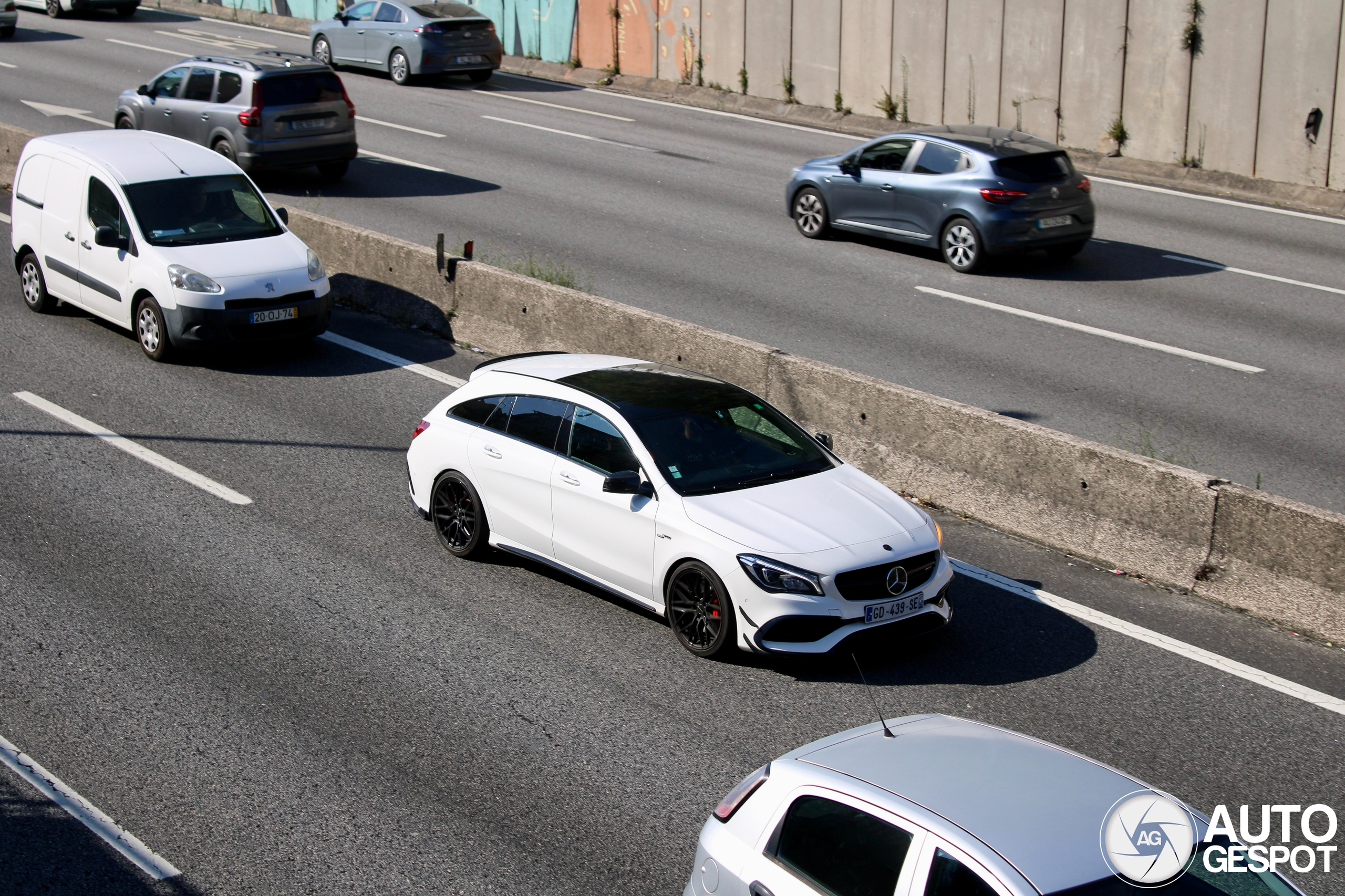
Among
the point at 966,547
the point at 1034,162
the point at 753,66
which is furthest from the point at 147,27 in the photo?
the point at 966,547

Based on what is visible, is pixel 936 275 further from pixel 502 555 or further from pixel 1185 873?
pixel 1185 873

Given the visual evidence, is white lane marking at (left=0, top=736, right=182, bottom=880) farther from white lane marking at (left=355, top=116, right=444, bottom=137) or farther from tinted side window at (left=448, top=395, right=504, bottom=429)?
white lane marking at (left=355, top=116, right=444, bottom=137)

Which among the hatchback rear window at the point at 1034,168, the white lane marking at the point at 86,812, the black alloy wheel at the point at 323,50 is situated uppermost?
the black alloy wheel at the point at 323,50

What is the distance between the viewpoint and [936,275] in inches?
668

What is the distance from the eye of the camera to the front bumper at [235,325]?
12953 mm

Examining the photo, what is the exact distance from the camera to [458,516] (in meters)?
9.16

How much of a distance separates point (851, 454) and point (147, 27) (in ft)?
112

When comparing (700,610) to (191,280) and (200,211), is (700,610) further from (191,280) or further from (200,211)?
(200,211)

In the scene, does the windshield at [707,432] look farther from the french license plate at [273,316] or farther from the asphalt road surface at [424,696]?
the french license plate at [273,316]

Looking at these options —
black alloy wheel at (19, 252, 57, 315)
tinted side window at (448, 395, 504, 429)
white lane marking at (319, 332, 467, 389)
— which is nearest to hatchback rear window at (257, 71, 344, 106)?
black alloy wheel at (19, 252, 57, 315)

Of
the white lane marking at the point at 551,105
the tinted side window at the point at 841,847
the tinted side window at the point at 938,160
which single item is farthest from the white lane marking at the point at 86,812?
the white lane marking at the point at 551,105

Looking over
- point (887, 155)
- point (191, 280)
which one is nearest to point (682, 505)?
point (191, 280)

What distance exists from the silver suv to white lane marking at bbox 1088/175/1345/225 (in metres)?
12.5

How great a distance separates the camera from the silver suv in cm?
1972
